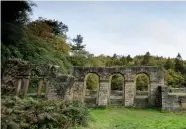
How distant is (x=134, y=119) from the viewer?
20.2 m

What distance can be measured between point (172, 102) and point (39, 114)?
48.0 ft

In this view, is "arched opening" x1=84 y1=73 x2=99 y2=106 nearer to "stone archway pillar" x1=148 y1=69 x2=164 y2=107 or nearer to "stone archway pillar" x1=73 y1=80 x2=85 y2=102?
"stone archway pillar" x1=73 y1=80 x2=85 y2=102

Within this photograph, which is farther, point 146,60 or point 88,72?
point 146,60

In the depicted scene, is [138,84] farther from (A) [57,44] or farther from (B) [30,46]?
(B) [30,46]

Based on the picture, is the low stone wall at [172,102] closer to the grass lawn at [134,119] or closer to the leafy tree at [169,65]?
the grass lawn at [134,119]

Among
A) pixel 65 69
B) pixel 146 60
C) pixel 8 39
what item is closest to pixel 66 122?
pixel 8 39

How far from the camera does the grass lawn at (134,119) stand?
656 inches

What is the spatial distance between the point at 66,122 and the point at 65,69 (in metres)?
17.7

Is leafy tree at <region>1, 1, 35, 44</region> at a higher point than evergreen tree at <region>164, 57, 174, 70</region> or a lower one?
lower

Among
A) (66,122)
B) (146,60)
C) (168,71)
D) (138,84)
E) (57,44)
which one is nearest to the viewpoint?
(66,122)

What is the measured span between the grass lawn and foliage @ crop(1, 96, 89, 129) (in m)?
0.94

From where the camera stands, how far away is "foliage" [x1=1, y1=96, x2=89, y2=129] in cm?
1238

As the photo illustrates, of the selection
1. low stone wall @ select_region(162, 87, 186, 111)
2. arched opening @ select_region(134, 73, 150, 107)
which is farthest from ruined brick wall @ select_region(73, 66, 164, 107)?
low stone wall @ select_region(162, 87, 186, 111)

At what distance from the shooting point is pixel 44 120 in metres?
13.3
